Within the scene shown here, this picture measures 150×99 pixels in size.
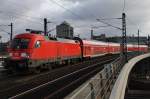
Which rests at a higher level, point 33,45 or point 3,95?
point 33,45

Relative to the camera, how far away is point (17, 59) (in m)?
30.7

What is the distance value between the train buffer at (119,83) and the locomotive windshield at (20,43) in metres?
7.29

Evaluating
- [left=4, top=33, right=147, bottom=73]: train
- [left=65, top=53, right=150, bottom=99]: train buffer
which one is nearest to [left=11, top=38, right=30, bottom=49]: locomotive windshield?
[left=4, top=33, right=147, bottom=73]: train

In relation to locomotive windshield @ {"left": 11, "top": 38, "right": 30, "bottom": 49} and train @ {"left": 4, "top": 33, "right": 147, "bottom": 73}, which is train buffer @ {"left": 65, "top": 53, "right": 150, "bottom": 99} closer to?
train @ {"left": 4, "top": 33, "right": 147, "bottom": 73}

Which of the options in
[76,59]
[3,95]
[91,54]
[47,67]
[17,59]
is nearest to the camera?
[3,95]

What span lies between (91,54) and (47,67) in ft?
95.1

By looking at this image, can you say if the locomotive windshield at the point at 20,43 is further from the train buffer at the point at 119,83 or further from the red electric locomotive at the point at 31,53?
the train buffer at the point at 119,83

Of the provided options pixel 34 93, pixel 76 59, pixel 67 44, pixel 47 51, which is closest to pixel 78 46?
pixel 76 59

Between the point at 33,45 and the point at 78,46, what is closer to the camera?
the point at 33,45

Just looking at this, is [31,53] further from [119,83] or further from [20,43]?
[119,83]

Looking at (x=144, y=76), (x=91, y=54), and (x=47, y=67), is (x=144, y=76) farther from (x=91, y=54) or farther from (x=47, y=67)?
(x=47, y=67)

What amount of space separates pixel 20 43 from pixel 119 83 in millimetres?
10845

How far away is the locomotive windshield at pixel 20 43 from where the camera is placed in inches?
1250

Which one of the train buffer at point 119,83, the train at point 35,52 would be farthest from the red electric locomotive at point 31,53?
the train buffer at point 119,83
